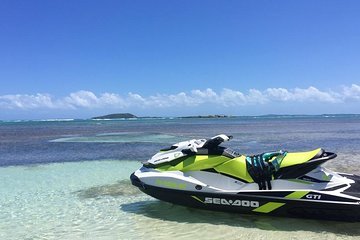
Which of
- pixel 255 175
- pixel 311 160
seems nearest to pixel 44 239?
pixel 255 175

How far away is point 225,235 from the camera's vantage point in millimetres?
5219

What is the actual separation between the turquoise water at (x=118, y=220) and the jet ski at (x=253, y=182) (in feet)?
0.68

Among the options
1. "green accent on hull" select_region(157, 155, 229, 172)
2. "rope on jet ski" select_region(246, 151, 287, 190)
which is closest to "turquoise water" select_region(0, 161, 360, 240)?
"rope on jet ski" select_region(246, 151, 287, 190)

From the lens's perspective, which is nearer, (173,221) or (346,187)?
(346,187)

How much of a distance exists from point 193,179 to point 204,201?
0.40 m

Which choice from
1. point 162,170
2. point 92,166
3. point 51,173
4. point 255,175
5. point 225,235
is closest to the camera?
point 225,235

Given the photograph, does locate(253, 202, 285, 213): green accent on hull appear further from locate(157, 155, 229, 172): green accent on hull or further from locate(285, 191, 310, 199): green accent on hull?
locate(157, 155, 229, 172): green accent on hull

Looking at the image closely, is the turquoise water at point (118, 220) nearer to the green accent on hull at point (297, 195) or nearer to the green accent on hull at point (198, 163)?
the green accent on hull at point (297, 195)

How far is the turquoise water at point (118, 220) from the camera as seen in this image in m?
5.28

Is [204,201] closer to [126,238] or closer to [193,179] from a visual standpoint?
[193,179]

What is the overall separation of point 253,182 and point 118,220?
2.31 meters

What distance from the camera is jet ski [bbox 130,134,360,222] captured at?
5.27 metres

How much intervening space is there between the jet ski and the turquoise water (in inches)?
8.2

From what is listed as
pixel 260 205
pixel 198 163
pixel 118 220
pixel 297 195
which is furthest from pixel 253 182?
pixel 118 220
